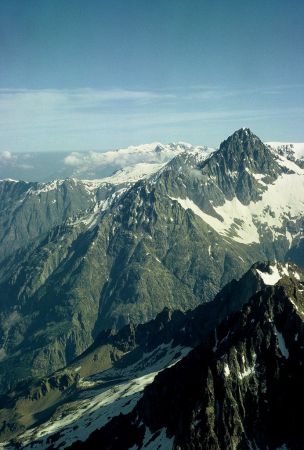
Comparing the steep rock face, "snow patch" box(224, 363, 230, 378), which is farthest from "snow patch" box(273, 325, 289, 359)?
"snow patch" box(224, 363, 230, 378)

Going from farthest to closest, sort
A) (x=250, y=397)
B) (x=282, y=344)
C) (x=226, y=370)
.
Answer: (x=282, y=344), (x=226, y=370), (x=250, y=397)

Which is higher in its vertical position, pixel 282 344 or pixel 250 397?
pixel 282 344

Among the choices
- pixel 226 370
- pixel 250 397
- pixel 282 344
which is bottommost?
pixel 250 397

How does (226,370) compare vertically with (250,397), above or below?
above

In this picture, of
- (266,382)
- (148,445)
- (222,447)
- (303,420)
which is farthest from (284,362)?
(148,445)

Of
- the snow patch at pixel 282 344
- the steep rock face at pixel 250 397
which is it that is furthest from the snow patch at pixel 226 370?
the snow patch at pixel 282 344

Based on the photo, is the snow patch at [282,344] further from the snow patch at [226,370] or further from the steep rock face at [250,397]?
the snow patch at [226,370]

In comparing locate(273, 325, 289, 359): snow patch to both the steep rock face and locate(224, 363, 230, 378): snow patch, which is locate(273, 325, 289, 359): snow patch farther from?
locate(224, 363, 230, 378): snow patch

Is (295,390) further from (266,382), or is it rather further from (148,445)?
(148,445)

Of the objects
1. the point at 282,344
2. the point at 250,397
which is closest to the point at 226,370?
the point at 250,397

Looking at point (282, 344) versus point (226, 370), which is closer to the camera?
point (226, 370)

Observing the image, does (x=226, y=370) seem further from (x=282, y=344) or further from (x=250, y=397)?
(x=282, y=344)

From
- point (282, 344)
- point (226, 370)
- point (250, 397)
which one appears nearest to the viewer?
point (250, 397)
